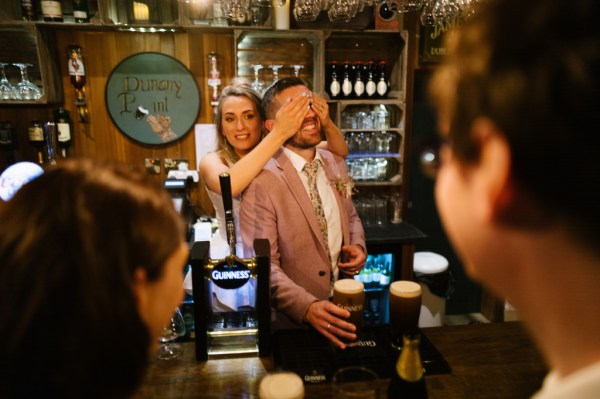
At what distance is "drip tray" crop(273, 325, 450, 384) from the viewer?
1.42 m

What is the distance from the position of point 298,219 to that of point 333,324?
2.43ft

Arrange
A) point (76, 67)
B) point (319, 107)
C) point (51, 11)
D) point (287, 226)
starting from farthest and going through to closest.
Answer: point (76, 67), point (51, 11), point (319, 107), point (287, 226)

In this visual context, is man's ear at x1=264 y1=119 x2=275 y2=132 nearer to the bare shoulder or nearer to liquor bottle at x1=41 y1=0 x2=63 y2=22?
the bare shoulder

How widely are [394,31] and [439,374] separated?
295cm

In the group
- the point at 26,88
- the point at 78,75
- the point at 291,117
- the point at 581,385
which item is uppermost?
the point at 78,75

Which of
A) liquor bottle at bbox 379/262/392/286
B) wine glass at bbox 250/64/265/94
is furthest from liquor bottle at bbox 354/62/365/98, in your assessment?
liquor bottle at bbox 379/262/392/286

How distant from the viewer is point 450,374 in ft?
4.68

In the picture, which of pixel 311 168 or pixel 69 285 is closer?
pixel 69 285

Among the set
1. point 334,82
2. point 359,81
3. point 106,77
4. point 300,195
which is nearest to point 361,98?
point 359,81

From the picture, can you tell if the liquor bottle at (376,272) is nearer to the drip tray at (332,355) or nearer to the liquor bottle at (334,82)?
the liquor bottle at (334,82)

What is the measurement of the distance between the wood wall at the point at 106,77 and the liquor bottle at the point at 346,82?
95 cm

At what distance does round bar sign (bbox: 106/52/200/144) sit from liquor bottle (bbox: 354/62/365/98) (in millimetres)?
1346

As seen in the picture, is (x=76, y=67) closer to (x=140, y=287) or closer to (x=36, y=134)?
(x=36, y=134)

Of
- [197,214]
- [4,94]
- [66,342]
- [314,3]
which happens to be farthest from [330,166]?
[4,94]
